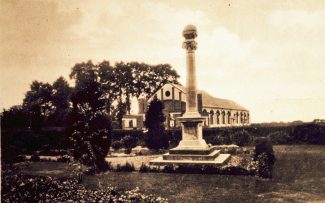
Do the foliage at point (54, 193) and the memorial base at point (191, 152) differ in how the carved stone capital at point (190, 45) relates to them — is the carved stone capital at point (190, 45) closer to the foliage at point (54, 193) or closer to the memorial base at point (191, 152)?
the memorial base at point (191, 152)

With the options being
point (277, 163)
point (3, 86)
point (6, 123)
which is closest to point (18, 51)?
point (3, 86)

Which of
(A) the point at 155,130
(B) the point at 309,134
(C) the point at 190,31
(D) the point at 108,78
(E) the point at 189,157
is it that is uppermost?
→ (D) the point at 108,78

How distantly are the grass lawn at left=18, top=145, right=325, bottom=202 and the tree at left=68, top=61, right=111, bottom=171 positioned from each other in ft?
3.24

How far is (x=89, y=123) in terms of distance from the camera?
12477 millimetres

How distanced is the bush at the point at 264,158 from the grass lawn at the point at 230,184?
317mm

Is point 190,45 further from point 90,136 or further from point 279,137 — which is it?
point 279,137

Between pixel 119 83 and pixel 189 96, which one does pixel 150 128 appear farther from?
pixel 119 83

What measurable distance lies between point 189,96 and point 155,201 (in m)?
8.51

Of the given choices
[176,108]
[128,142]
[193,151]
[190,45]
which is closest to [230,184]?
[193,151]

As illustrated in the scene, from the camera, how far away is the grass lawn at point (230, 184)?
28.6 feet

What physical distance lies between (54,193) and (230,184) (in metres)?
5.59

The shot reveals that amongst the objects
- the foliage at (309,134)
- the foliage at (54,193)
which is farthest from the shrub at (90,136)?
the foliage at (309,134)

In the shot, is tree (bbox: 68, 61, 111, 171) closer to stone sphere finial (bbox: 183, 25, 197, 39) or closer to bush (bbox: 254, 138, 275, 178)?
stone sphere finial (bbox: 183, 25, 197, 39)

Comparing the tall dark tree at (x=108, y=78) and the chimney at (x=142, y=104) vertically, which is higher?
the tall dark tree at (x=108, y=78)
